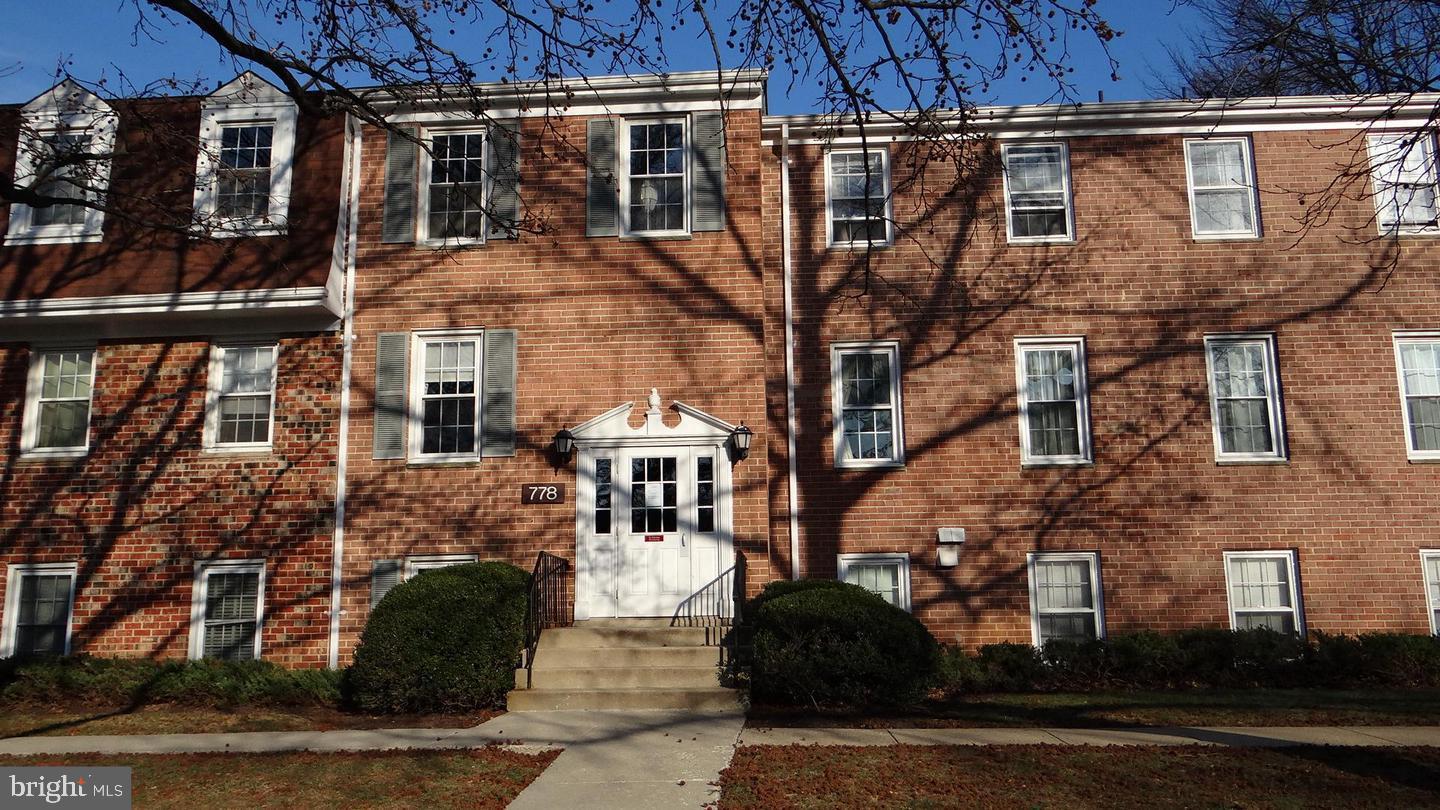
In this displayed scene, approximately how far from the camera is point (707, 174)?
1357 cm

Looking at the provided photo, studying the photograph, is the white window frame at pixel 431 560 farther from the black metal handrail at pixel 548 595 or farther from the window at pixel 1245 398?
the window at pixel 1245 398

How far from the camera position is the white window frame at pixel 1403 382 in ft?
43.8

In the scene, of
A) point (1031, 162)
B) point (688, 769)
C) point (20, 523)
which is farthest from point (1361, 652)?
point (20, 523)

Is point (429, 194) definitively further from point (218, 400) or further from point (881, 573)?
point (881, 573)

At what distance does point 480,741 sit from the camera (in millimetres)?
9008

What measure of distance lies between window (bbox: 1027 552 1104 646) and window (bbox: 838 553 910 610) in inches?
66.6

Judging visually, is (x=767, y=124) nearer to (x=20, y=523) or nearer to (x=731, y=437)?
(x=731, y=437)

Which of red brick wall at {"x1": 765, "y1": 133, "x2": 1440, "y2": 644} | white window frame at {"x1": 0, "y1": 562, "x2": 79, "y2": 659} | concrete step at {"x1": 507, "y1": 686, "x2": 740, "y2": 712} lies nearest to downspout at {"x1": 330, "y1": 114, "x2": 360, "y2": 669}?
white window frame at {"x1": 0, "y1": 562, "x2": 79, "y2": 659}

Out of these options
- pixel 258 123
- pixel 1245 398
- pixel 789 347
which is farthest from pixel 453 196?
pixel 1245 398

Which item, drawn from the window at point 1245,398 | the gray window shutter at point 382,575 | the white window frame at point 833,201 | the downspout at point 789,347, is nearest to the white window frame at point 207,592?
the gray window shutter at point 382,575

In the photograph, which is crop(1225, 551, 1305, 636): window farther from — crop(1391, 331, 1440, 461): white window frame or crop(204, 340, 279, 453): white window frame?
crop(204, 340, 279, 453): white window frame

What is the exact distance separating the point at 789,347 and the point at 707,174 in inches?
104

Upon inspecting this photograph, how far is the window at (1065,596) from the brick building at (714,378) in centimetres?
5

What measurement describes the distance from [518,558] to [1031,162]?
9.13 m
